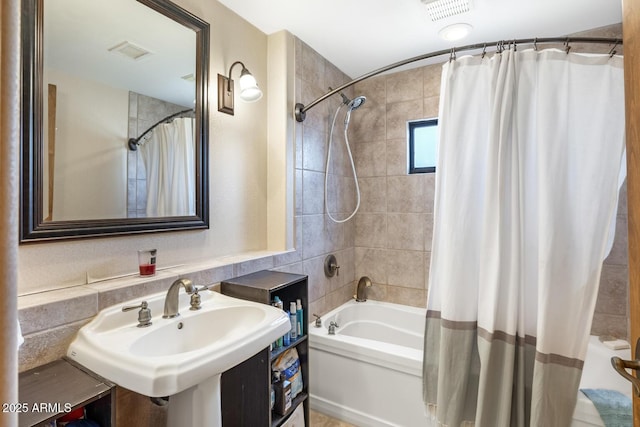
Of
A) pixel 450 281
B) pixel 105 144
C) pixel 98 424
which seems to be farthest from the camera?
pixel 450 281

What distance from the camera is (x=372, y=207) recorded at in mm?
2730

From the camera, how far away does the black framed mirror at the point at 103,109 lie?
1.04m

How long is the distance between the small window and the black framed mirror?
1686 millimetres

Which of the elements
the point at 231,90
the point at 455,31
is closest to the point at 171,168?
the point at 231,90

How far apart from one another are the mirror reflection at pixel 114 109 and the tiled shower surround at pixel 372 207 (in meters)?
0.55

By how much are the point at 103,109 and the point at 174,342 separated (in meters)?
0.94

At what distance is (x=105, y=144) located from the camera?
1219 millimetres

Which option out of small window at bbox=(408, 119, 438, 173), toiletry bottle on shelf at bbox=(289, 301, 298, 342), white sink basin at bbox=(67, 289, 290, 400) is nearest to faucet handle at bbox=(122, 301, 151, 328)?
white sink basin at bbox=(67, 289, 290, 400)

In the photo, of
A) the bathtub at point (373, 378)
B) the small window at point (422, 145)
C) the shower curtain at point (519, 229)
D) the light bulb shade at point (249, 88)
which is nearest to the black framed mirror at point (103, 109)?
the light bulb shade at point (249, 88)

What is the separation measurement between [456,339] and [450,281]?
273 millimetres

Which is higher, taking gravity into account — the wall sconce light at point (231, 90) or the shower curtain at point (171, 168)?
the wall sconce light at point (231, 90)

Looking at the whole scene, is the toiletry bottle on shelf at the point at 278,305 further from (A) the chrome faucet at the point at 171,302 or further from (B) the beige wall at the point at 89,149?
(B) the beige wall at the point at 89,149

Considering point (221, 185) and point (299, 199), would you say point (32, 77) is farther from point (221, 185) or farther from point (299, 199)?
point (299, 199)

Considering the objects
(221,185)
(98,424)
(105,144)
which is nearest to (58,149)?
(105,144)
